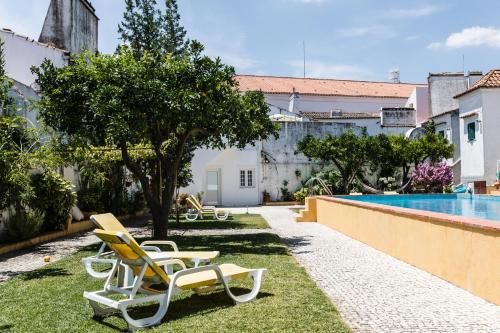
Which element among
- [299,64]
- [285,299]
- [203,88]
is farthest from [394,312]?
[299,64]

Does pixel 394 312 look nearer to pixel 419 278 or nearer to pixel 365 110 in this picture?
pixel 419 278

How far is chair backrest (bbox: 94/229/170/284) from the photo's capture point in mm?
5414

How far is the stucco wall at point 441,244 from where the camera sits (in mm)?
6098

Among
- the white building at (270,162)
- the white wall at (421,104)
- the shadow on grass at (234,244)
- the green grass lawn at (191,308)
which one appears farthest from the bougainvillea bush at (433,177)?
the green grass lawn at (191,308)

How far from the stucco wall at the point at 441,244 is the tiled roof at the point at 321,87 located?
3719cm

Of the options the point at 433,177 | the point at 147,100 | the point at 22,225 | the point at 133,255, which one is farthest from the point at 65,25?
the point at 133,255

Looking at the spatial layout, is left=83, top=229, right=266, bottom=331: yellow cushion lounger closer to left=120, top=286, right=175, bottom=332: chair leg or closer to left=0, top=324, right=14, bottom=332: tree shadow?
left=120, top=286, right=175, bottom=332: chair leg

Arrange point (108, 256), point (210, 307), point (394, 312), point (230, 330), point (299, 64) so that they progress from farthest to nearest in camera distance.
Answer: point (299, 64)
point (108, 256)
point (210, 307)
point (394, 312)
point (230, 330)

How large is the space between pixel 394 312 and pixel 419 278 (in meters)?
2.09

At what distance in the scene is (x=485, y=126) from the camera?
87.5ft

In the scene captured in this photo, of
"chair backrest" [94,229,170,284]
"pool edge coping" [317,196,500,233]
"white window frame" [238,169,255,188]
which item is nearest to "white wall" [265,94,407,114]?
"white window frame" [238,169,255,188]

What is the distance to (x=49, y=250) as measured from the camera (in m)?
12.0

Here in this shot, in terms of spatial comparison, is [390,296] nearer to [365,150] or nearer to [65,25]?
[365,150]

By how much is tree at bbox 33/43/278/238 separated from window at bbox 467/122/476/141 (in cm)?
1855
